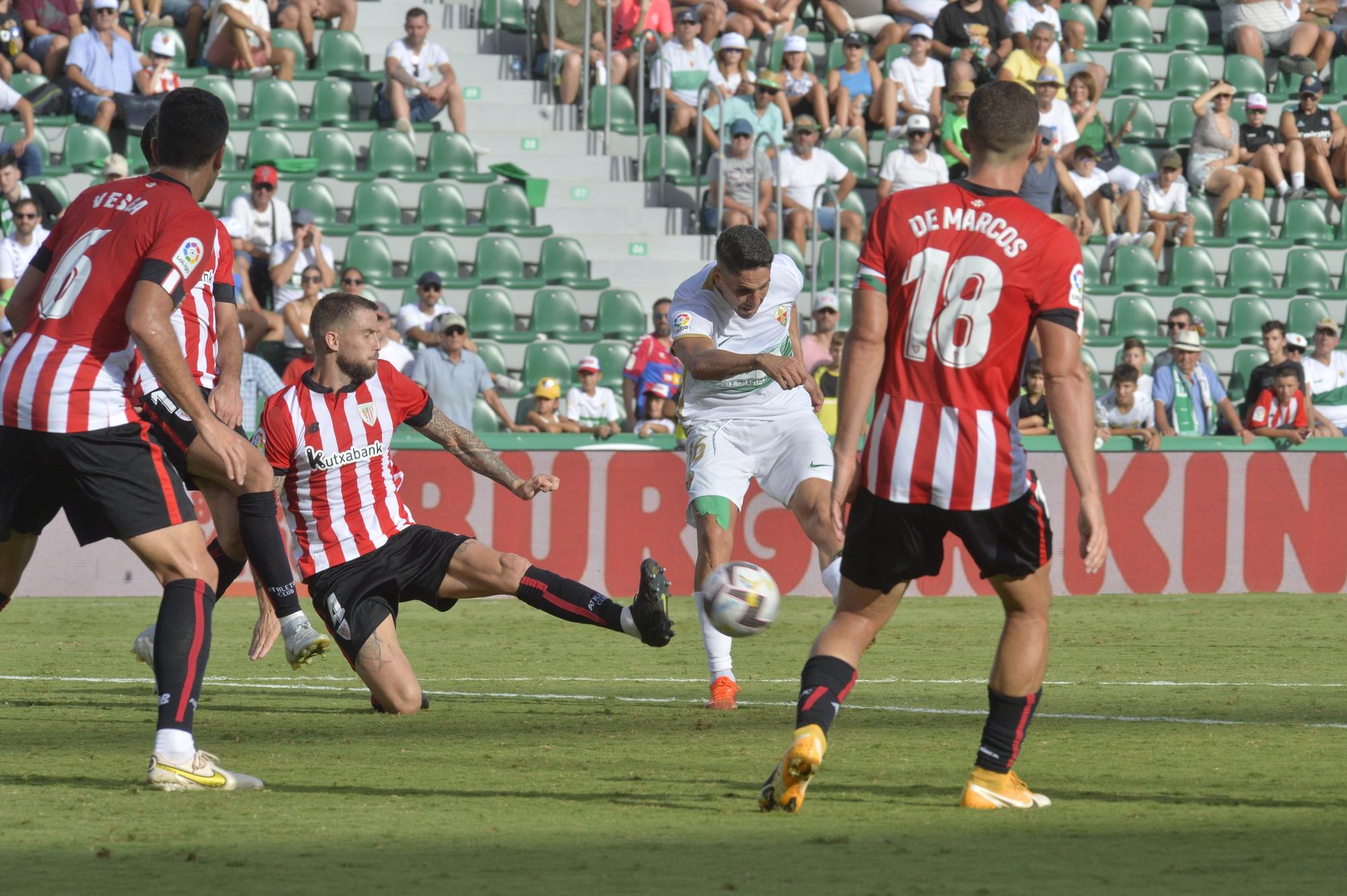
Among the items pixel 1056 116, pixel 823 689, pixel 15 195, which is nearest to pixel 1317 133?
pixel 1056 116

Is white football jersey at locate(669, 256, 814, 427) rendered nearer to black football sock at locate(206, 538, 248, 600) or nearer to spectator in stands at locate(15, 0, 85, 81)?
black football sock at locate(206, 538, 248, 600)

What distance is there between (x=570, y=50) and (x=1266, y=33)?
28.8ft

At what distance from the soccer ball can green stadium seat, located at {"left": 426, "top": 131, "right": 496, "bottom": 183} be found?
1226cm

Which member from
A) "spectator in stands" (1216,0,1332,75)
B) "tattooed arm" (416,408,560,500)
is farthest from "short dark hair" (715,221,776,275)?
"spectator in stands" (1216,0,1332,75)

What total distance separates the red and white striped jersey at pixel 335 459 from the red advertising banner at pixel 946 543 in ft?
18.0

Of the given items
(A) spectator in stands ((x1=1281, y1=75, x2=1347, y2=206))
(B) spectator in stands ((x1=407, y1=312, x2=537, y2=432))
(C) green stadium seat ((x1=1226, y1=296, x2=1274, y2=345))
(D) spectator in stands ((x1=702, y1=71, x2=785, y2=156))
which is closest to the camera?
(B) spectator in stands ((x1=407, y1=312, x2=537, y2=432))

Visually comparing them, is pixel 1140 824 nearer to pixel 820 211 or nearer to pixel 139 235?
pixel 139 235

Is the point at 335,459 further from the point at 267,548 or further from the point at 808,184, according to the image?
the point at 808,184

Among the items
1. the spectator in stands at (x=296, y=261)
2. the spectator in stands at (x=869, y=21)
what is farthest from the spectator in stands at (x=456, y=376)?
the spectator in stands at (x=869, y=21)

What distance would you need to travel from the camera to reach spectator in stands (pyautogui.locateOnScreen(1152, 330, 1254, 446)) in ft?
50.1

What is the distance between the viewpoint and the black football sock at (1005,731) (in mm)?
5156

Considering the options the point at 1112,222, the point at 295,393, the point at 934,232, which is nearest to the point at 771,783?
the point at 934,232

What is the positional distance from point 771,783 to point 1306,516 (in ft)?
Answer: 32.8

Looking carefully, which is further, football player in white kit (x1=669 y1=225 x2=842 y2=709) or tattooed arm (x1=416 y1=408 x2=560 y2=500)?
football player in white kit (x1=669 y1=225 x2=842 y2=709)
